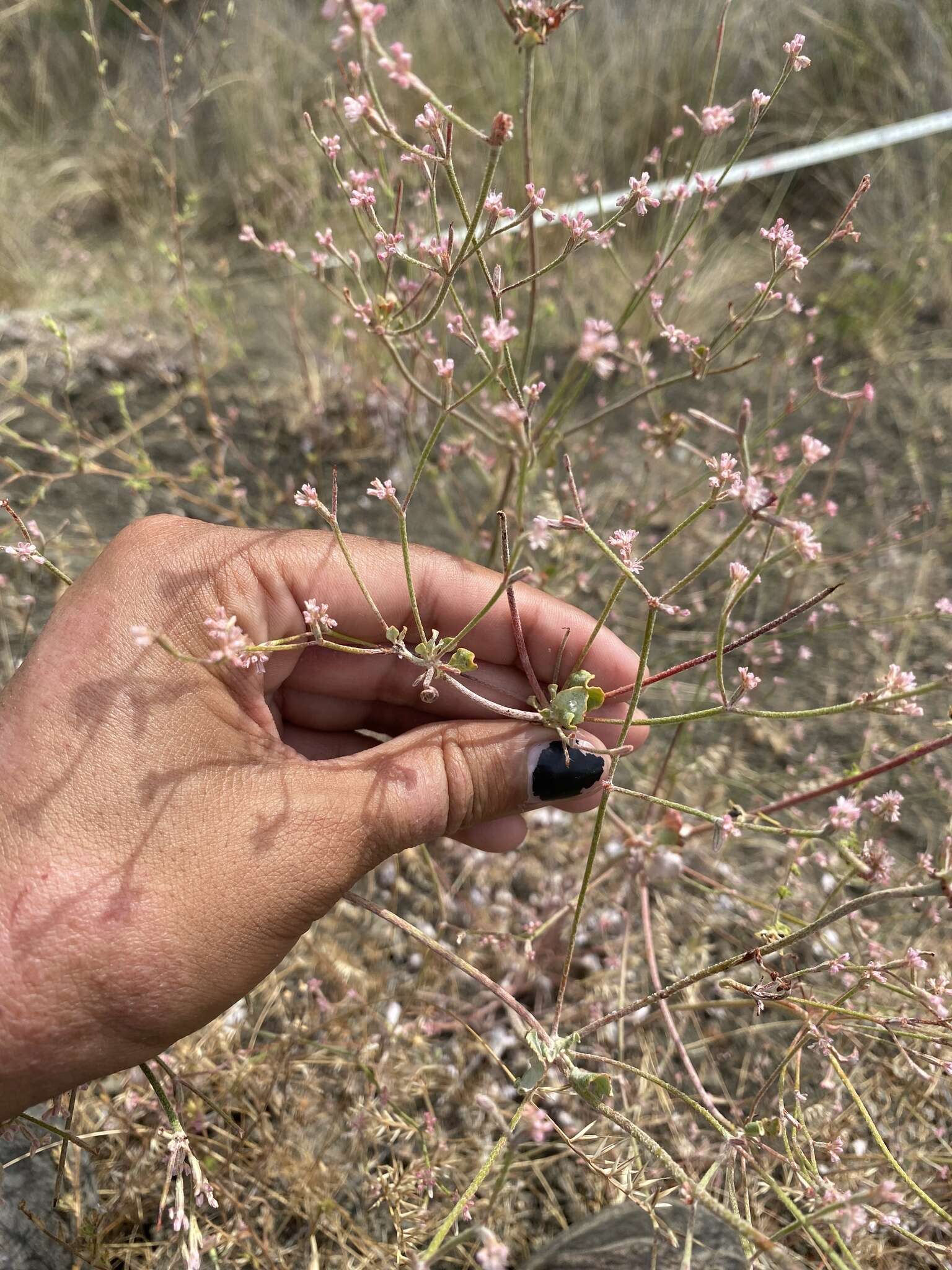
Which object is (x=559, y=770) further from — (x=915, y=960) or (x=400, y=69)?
(x=400, y=69)

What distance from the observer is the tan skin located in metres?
1.30

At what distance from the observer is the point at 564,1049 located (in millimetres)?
1360

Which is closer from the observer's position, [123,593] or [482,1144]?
[123,593]

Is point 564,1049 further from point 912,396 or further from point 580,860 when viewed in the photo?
point 912,396

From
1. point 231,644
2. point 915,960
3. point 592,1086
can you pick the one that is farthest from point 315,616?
point 915,960

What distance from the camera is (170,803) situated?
139 centimetres

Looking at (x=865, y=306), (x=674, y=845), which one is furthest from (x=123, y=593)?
(x=865, y=306)

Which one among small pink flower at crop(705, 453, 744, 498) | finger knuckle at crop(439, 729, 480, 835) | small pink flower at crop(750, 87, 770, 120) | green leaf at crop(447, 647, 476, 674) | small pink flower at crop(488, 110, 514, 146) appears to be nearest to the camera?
small pink flower at crop(488, 110, 514, 146)

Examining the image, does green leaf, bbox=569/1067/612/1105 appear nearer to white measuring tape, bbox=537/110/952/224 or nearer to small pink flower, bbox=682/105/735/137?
small pink flower, bbox=682/105/735/137

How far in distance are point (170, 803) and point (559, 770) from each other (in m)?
0.74

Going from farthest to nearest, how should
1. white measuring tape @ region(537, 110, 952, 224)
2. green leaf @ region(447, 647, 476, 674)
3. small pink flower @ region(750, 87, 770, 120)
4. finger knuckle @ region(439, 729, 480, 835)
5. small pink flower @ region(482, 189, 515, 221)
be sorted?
white measuring tape @ region(537, 110, 952, 224) → finger knuckle @ region(439, 729, 480, 835) → small pink flower @ region(750, 87, 770, 120) → green leaf @ region(447, 647, 476, 674) → small pink flower @ region(482, 189, 515, 221)

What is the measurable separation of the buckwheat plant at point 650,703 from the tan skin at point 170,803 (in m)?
0.11

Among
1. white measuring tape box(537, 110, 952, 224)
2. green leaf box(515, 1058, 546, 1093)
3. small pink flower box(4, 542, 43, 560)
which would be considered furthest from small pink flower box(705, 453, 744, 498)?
white measuring tape box(537, 110, 952, 224)

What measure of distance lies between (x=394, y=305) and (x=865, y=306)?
3.84 metres
